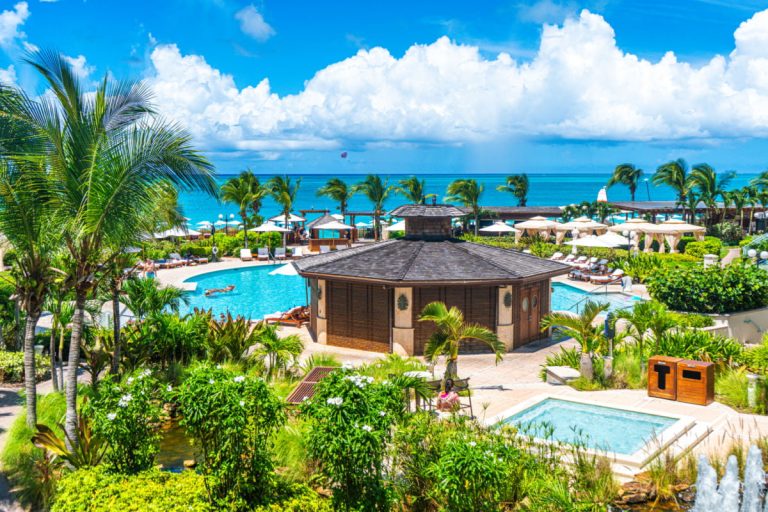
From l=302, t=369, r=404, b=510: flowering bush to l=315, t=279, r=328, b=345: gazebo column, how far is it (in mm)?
12681

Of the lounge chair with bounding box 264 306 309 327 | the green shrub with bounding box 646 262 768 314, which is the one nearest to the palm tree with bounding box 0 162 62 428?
the lounge chair with bounding box 264 306 309 327

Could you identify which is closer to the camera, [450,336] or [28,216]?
[28,216]

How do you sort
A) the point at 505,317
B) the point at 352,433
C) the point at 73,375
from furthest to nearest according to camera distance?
the point at 505,317, the point at 73,375, the point at 352,433

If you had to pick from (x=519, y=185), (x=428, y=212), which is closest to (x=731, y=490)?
(x=428, y=212)

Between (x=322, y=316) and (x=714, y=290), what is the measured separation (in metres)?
11.3

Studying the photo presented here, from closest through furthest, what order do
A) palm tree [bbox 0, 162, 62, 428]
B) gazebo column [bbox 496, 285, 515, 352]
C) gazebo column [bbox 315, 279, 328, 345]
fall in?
1. palm tree [bbox 0, 162, 62, 428]
2. gazebo column [bbox 496, 285, 515, 352]
3. gazebo column [bbox 315, 279, 328, 345]

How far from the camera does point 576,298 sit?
98.6ft

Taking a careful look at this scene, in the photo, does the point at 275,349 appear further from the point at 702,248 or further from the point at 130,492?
the point at 702,248

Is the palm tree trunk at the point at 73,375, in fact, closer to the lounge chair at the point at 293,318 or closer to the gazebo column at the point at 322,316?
the gazebo column at the point at 322,316

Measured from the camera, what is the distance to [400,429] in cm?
891

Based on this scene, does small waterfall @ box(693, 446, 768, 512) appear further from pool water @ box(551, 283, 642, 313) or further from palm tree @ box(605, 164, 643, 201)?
palm tree @ box(605, 164, 643, 201)

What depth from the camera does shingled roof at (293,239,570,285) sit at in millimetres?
18969

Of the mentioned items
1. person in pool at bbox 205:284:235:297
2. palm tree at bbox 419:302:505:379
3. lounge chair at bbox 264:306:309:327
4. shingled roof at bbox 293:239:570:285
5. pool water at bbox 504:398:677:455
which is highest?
shingled roof at bbox 293:239:570:285

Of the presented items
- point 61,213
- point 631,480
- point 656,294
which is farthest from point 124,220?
point 656,294
